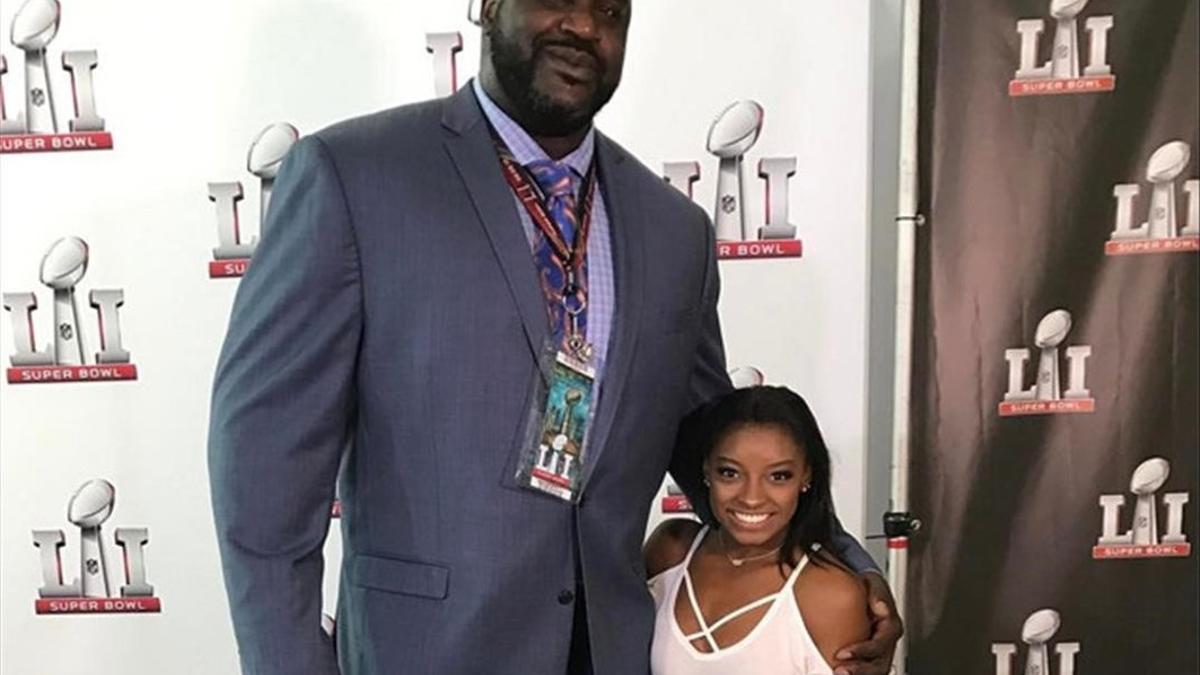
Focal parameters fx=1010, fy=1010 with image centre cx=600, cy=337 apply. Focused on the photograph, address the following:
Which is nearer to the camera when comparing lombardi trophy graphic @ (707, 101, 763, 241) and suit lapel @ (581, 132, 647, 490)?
suit lapel @ (581, 132, 647, 490)

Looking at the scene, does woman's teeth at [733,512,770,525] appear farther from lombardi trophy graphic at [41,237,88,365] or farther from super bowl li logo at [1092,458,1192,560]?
lombardi trophy graphic at [41,237,88,365]

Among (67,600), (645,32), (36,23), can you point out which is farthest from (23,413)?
(645,32)

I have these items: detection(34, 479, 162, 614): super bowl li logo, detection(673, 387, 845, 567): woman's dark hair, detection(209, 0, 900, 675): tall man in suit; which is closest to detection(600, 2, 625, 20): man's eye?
detection(209, 0, 900, 675): tall man in suit

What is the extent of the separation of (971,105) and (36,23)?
1.61 metres

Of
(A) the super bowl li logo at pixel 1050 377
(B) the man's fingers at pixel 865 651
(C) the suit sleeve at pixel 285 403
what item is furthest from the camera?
(A) the super bowl li logo at pixel 1050 377

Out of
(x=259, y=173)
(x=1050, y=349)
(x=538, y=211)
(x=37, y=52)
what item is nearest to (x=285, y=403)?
(x=538, y=211)

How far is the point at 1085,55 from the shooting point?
Result: 1756 millimetres

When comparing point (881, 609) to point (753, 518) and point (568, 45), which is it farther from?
point (568, 45)

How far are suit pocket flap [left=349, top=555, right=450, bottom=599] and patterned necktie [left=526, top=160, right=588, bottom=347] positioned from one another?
271 mm

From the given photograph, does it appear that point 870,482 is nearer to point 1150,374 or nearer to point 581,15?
point 1150,374

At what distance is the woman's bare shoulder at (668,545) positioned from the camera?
4.55 ft

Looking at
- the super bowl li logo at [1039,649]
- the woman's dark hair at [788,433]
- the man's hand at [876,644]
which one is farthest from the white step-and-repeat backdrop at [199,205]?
the man's hand at [876,644]

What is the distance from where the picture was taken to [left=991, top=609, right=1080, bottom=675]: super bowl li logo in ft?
6.25

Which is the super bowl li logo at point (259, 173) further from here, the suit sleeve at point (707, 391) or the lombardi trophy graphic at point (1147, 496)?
the lombardi trophy graphic at point (1147, 496)
